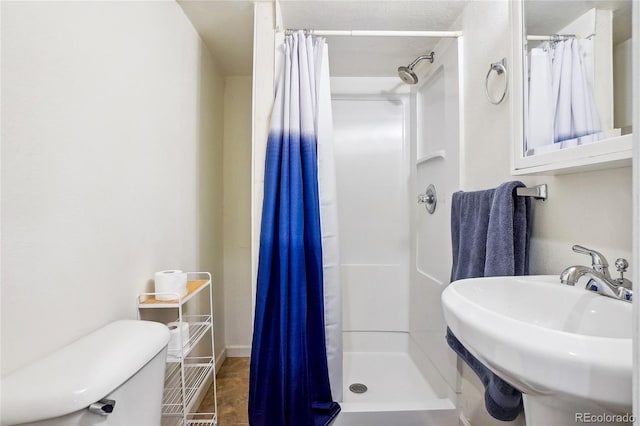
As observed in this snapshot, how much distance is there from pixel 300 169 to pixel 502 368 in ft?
3.50

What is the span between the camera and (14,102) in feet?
2.21

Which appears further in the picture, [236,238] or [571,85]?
[236,238]

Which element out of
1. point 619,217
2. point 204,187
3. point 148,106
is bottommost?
point 619,217

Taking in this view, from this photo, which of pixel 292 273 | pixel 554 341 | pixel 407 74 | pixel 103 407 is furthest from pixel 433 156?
pixel 103 407

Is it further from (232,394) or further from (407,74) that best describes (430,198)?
(232,394)

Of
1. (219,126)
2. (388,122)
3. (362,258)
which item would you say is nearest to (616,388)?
(362,258)

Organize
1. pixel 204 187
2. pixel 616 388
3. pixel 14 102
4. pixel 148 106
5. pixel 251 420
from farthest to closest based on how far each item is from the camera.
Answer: pixel 204 187
pixel 251 420
pixel 148 106
pixel 14 102
pixel 616 388

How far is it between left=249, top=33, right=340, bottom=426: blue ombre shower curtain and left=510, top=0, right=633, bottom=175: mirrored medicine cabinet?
32.7 inches

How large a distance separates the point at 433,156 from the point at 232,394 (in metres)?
1.85

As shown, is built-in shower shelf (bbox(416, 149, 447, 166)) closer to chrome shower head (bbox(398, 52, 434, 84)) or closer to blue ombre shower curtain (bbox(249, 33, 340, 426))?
chrome shower head (bbox(398, 52, 434, 84))

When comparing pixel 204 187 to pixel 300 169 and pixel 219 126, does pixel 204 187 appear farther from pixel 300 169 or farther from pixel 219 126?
pixel 300 169

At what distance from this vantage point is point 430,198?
1833mm

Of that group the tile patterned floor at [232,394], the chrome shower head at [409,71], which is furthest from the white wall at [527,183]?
the tile patterned floor at [232,394]

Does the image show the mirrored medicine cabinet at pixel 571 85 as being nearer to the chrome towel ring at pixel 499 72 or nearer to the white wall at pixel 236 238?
the chrome towel ring at pixel 499 72
